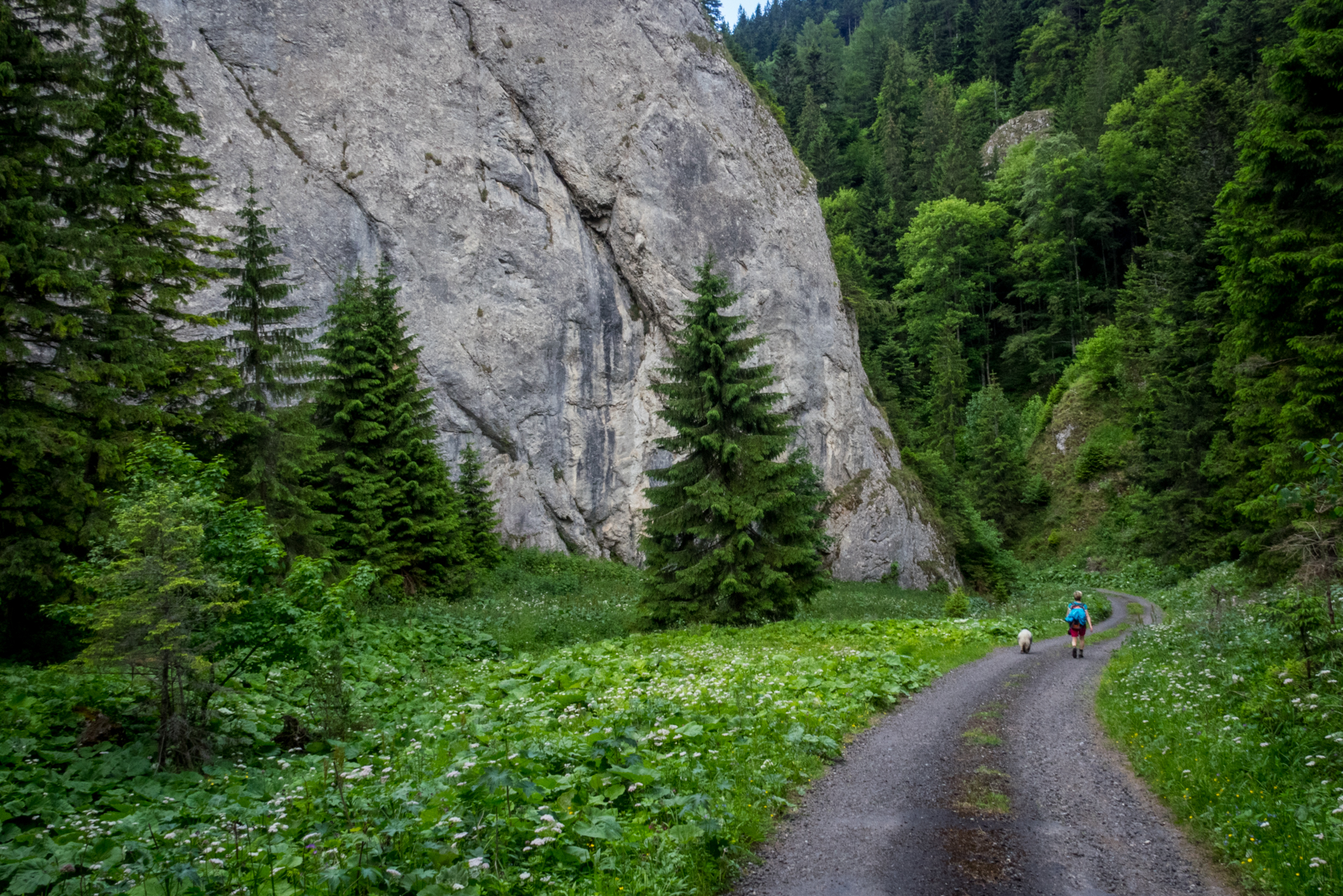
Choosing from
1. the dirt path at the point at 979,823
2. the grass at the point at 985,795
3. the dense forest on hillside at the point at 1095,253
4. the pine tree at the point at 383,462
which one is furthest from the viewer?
the pine tree at the point at 383,462

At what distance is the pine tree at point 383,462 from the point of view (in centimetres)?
1823

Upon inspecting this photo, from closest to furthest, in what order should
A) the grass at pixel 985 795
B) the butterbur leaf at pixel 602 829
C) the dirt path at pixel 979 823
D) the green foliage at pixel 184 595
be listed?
the butterbur leaf at pixel 602 829 → the dirt path at pixel 979 823 → the grass at pixel 985 795 → the green foliage at pixel 184 595

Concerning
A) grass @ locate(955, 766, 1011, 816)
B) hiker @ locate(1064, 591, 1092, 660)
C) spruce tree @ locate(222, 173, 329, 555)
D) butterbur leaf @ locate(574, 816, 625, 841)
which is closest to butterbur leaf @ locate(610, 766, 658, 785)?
butterbur leaf @ locate(574, 816, 625, 841)

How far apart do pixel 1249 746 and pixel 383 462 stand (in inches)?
727

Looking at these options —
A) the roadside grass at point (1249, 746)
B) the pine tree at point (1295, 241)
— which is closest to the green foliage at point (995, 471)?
the pine tree at point (1295, 241)

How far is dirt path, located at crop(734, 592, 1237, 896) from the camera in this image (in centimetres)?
492

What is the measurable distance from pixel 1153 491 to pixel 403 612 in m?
32.3

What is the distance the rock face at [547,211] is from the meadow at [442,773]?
20.8 meters

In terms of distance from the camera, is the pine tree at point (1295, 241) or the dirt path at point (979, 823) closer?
the dirt path at point (979, 823)

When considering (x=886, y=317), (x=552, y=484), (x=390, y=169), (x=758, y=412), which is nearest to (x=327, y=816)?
(x=758, y=412)

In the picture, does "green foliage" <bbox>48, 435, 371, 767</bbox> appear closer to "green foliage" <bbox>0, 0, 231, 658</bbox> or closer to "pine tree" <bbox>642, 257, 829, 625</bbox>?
"green foliage" <bbox>0, 0, 231, 658</bbox>

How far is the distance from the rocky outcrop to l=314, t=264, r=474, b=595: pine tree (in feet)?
231

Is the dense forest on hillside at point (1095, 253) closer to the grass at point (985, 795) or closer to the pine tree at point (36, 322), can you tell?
the grass at point (985, 795)

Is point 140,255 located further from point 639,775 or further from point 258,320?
point 639,775
